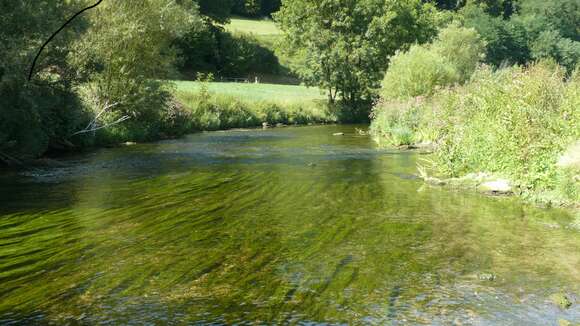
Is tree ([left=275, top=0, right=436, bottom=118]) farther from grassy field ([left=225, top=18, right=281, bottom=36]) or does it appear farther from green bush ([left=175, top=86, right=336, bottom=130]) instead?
grassy field ([left=225, top=18, right=281, bottom=36])

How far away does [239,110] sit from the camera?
50750 millimetres

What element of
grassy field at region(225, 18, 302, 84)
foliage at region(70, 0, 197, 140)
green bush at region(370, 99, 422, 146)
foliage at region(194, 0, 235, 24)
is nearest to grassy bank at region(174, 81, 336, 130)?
foliage at region(70, 0, 197, 140)

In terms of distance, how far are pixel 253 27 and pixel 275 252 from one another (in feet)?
341

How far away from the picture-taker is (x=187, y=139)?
39.1 m

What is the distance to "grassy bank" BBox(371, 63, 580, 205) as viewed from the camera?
16.8 m

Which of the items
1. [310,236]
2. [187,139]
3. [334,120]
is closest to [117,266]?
[310,236]

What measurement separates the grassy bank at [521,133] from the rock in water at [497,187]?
0.21 meters

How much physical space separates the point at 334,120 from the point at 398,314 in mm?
50615

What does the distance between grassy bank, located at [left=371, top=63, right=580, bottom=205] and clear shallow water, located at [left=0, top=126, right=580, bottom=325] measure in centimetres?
137

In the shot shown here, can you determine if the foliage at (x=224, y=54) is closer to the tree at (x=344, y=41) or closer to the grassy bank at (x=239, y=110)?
the tree at (x=344, y=41)

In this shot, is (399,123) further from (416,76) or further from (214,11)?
(214,11)

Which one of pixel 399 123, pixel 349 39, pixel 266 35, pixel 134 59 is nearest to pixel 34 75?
pixel 134 59

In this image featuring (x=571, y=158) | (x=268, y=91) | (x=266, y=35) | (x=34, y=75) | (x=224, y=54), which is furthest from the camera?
(x=266, y=35)

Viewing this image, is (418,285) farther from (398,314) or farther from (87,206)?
(87,206)
